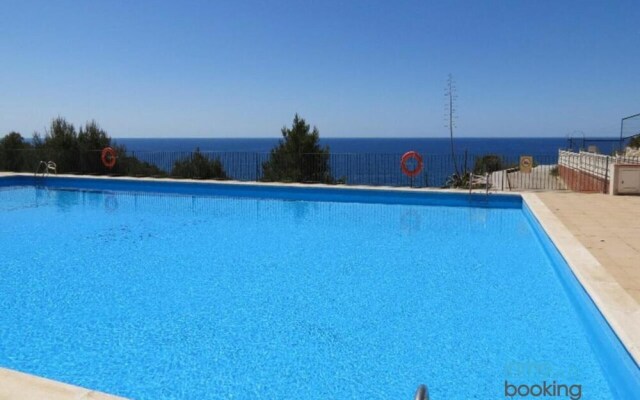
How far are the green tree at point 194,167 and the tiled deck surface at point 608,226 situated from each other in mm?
9416

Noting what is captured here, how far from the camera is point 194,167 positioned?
577 inches

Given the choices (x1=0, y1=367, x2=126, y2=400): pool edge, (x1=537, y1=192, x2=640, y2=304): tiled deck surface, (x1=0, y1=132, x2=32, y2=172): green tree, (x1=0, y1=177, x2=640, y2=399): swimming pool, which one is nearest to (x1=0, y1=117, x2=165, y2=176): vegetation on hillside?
(x1=0, y1=132, x2=32, y2=172): green tree

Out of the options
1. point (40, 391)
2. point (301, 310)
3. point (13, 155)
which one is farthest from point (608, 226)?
point (13, 155)

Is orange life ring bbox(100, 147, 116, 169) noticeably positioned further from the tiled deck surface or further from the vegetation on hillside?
the tiled deck surface

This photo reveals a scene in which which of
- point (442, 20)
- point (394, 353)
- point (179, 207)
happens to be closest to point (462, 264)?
point (394, 353)

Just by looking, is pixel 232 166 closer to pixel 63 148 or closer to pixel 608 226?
pixel 63 148

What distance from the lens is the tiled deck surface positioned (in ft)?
14.1

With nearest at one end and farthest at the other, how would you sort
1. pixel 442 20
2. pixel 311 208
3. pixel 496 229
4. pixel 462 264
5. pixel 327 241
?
pixel 462 264, pixel 327 241, pixel 496 229, pixel 311 208, pixel 442 20

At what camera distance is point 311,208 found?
10383 millimetres

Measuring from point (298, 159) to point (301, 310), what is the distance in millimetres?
9698

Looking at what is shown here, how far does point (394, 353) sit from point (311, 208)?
22.9ft

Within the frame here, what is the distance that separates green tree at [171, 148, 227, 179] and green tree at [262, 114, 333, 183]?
1743 mm

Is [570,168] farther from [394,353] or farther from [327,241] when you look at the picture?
[394,353]

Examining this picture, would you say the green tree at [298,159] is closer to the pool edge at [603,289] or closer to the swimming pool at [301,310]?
the swimming pool at [301,310]
